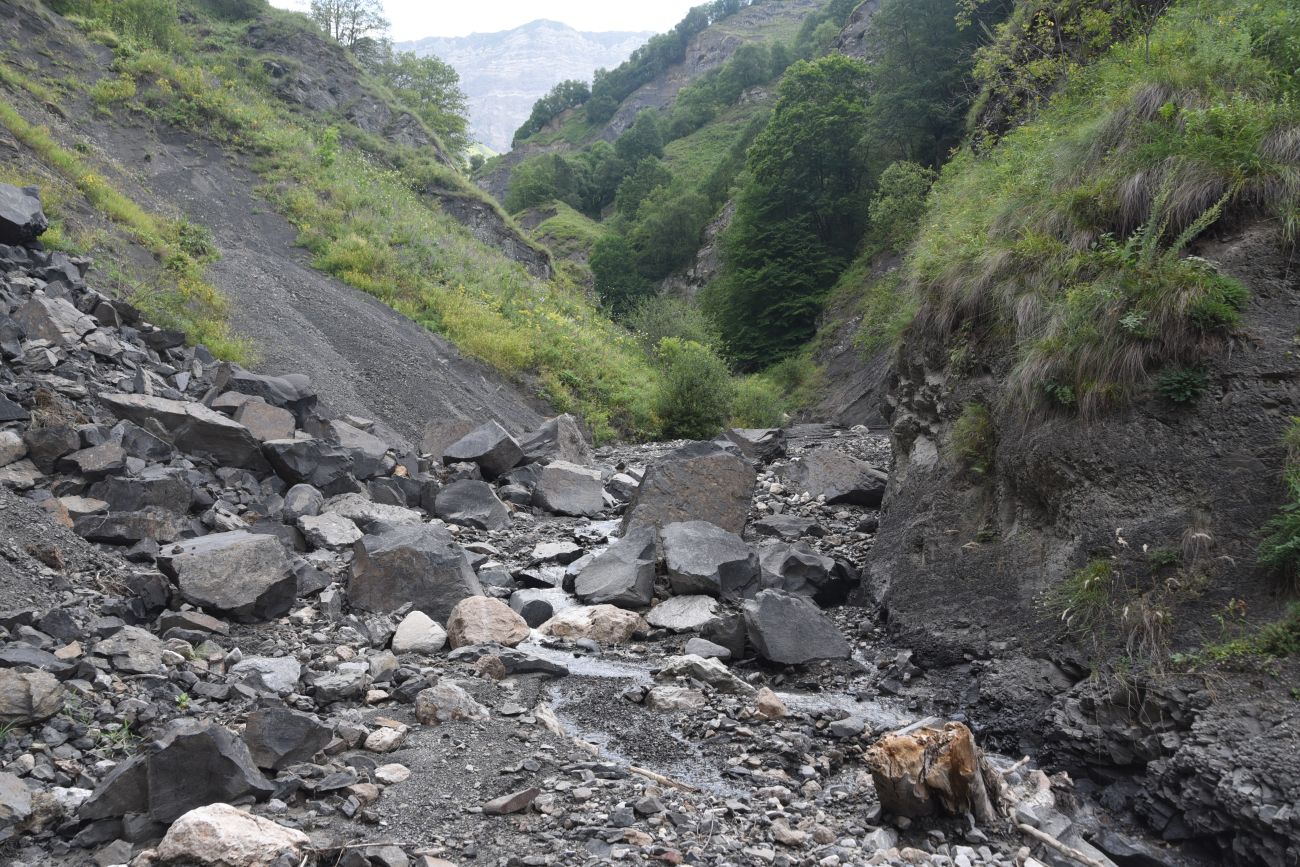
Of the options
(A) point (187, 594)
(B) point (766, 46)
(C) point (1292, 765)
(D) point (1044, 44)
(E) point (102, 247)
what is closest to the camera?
(C) point (1292, 765)

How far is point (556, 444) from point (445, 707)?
11.4 meters

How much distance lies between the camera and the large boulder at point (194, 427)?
10930mm

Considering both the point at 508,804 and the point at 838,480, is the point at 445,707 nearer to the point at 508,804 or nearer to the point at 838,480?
the point at 508,804

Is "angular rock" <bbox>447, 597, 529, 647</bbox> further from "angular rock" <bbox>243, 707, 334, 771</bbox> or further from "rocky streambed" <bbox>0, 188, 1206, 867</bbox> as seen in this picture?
"angular rock" <bbox>243, 707, 334, 771</bbox>

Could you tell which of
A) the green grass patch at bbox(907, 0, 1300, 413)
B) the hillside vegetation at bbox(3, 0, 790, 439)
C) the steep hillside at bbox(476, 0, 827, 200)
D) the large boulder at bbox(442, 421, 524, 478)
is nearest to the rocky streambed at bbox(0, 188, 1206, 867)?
the large boulder at bbox(442, 421, 524, 478)

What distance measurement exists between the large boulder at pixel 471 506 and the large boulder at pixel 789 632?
6.10m

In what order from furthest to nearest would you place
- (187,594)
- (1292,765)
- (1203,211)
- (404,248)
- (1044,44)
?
(404,248) < (1044,44) < (187,594) < (1203,211) < (1292,765)

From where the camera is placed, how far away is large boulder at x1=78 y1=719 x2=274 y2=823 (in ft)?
15.7

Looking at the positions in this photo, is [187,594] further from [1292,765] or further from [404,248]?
[404,248]

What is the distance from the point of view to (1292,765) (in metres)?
4.70

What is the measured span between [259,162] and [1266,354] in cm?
3204

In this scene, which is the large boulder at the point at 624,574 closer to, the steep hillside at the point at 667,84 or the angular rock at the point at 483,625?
the angular rock at the point at 483,625

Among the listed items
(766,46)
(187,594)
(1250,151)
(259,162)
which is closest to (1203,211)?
(1250,151)

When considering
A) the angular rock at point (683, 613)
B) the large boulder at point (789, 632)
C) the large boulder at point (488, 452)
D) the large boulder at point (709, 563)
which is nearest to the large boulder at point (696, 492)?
the large boulder at point (709, 563)
